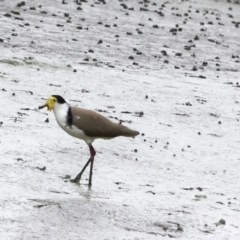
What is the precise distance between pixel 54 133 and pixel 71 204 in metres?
3.10

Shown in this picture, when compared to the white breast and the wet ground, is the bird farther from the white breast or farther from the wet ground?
the wet ground

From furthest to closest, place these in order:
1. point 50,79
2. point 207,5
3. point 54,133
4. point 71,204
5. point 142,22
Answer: point 207,5
point 142,22
point 50,79
point 54,133
point 71,204

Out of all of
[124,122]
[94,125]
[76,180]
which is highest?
[94,125]

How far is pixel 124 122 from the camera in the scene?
44.1ft

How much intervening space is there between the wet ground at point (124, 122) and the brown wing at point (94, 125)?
597mm

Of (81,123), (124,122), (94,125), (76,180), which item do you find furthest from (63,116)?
(124,122)

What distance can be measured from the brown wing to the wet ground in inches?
23.5

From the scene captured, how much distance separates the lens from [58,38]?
20938 mm

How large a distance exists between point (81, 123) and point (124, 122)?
3961 millimetres

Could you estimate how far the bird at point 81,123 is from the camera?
9477mm

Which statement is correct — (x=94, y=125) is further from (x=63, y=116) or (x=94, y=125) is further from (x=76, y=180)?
(x=76, y=180)

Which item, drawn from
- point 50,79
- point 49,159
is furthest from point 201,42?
point 49,159

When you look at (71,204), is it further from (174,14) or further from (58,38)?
(174,14)

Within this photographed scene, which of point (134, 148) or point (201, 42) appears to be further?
point (201, 42)
